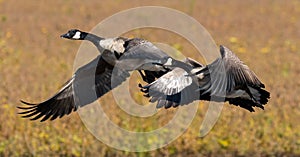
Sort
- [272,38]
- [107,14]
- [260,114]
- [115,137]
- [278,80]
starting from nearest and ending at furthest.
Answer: [115,137]
[260,114]
[278,80]
[272,38]
[107,14]

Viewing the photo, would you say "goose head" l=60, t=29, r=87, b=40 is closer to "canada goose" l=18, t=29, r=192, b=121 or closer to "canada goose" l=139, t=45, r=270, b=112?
"canada goose" l=18, t=29, r=192, b=121

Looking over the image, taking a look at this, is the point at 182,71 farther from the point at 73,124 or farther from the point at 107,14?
the point at 107,14

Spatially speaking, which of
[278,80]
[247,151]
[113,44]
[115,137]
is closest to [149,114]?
[115,137]

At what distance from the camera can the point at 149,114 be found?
902 cm

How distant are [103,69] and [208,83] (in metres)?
1.91

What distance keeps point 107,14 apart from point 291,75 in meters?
10.7

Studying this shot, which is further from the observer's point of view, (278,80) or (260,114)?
(278,80)

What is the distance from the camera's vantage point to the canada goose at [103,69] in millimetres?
6164

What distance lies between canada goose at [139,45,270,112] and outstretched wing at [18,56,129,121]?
1.32m

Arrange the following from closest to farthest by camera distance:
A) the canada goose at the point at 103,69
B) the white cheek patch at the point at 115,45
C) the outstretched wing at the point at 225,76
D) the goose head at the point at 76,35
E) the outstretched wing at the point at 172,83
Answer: the outstretched wing at the point at 225,76
the outstretched wing at the point at 172,83
the canada goose at the point at 103,69
the white cheek patch at the point at 115,45
the goose head at the point at 76,35

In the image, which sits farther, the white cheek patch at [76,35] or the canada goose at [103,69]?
the white cheek patch at [76,35]

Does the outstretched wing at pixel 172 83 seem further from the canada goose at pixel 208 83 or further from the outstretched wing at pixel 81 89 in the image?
the outstretched wing at pixel 81 89

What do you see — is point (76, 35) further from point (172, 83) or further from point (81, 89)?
point (172, 83)

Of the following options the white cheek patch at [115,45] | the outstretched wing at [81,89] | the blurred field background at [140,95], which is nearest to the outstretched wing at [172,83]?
the white cheek patch at [115,45]
